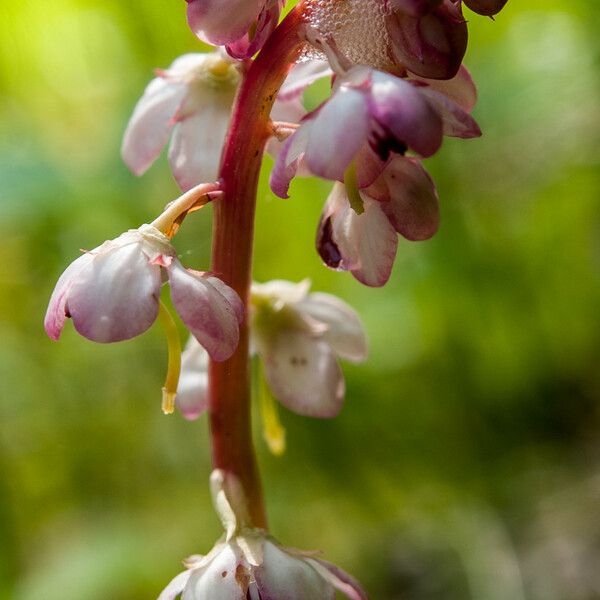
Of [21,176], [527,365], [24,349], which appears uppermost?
[21,176]

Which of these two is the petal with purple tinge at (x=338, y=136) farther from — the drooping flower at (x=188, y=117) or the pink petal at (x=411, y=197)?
the drooping flower at (x=188, y=117)

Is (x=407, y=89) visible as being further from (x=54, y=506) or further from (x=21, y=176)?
(x=54, y=506)

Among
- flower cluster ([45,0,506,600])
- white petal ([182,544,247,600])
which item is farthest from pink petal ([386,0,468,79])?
white petal ([182,544,247,600])

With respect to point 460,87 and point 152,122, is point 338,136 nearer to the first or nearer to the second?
point 460,87

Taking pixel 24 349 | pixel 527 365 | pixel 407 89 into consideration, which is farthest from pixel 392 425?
pixel 407 89

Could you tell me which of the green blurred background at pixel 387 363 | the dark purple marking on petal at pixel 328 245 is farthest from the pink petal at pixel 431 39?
the green blurred background at pixel 387 363
